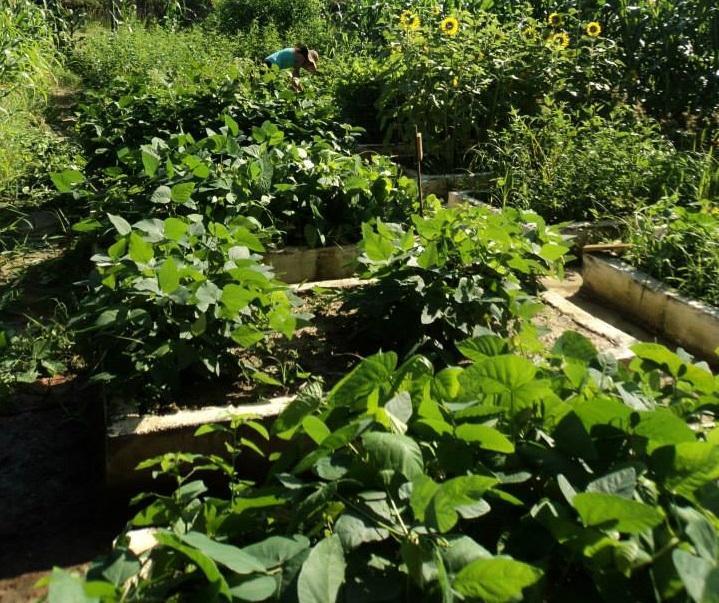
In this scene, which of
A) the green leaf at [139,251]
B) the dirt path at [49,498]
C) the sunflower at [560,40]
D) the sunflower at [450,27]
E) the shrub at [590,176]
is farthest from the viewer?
the sunflower at [560,40]

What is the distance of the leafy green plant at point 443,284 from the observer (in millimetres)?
3285

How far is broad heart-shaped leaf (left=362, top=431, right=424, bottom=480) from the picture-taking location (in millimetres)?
1320

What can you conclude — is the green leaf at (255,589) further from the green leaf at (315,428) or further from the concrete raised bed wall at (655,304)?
the concrete raised bed wall at (655,304)

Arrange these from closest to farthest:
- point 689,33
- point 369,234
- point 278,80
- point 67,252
Answer: 1. point 369,234
2. point 67,252
3. point 278,80
4. point 689,33

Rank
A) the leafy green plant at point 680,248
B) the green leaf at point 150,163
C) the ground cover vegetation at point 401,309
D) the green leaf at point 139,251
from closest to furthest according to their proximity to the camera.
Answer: the ground cover vegetation at point 401,309
the green leaf at point 139,251
the green leaf at point 150,163
the leafy green plant at point 680,248

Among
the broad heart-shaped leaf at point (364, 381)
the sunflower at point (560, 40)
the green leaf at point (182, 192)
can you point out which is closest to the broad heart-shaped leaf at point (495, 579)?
the broad heart-shaped leaf at point (364, 381)

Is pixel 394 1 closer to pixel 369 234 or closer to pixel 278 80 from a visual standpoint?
pixel 278 80

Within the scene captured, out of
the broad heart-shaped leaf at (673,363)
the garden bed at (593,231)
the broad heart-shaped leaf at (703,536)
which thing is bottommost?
the garden bed at (593,231)

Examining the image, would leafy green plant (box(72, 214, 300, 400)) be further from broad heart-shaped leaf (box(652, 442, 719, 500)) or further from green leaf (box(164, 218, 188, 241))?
broad heart-shaped leaf (box(652, 442, 719, 500))

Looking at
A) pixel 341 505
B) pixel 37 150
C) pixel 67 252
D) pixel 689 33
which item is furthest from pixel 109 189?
pixel 689 33

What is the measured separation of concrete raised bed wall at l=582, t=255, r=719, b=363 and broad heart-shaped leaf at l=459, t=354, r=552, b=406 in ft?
9.79

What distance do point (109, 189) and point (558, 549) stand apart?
393 centimetres

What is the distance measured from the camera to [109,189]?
4.55m

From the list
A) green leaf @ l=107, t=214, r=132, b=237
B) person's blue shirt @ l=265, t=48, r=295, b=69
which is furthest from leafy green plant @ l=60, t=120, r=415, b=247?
person's blue shirt @ l=265, t=48, r=295, b=69
